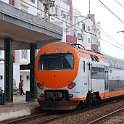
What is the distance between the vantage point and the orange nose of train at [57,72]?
1775 cm

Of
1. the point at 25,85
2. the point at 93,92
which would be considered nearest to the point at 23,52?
the point at 25,85

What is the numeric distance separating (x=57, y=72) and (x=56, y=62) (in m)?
0.58

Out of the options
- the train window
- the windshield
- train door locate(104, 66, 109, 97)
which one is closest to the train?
the windshield

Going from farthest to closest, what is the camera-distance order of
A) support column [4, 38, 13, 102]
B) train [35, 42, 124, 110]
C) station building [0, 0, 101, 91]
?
station building [0, 0, 101, 91], support column [4, 38, 13, 102], train [35, 42, 124, 110]

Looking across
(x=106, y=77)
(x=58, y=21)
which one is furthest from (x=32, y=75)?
(x=58, y=21)

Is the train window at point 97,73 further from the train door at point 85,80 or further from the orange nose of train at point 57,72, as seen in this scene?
the orange nose of train at point 57,72

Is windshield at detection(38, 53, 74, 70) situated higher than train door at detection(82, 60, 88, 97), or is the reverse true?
windshield at detection(38, 53, 74, 70)

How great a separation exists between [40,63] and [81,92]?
238 centimetres

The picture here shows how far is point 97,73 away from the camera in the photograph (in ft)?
68.4

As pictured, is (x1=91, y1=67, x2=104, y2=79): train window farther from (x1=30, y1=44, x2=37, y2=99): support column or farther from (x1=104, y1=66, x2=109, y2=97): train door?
(x1=30, y1=44, x2=37, y2=99): support column

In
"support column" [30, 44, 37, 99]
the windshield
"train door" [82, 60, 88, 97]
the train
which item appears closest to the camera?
the train

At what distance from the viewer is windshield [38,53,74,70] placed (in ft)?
59.1

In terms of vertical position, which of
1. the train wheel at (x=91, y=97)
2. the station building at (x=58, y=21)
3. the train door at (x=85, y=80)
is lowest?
the train wheel at (x=91, y=97)

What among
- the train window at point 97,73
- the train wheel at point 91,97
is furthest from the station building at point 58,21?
the train wheel at point 91,97
